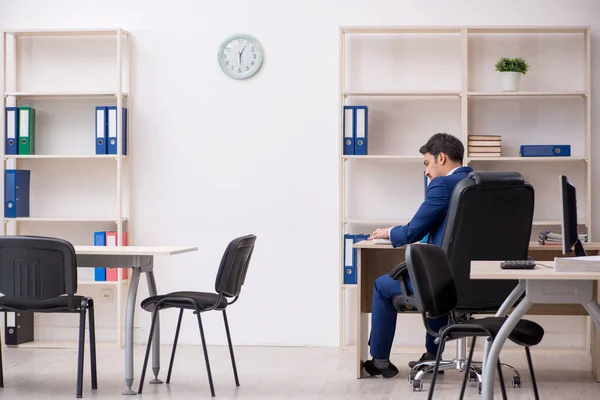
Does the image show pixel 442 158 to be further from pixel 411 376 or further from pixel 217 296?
pixel 217 296

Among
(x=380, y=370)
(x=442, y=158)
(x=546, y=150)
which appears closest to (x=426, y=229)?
(x=442, y=158)

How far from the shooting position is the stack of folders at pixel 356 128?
5.43m

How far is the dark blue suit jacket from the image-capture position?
4266 mm

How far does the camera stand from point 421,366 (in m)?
4.55

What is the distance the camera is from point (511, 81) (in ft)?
17.6

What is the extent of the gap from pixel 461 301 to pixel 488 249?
0.89 ft

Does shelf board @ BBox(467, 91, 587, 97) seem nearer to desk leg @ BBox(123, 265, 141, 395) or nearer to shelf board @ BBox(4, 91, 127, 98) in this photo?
shelf board @ BBox(4, 91, 127, 98)

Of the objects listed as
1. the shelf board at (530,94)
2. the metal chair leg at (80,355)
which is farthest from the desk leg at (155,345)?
the shelf board at (530,94)

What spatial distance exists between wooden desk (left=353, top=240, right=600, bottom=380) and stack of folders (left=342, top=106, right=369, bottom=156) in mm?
755

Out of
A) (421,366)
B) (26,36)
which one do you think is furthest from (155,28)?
(421,366)

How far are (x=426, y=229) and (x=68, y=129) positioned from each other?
2.82m

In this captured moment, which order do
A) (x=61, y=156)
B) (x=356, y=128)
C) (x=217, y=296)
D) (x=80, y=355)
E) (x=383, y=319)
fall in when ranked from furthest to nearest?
(x=61, y=156)
(x=356, y=128)
(x=383, y=319)
(x=217, y=296)
(x=80, y=355)

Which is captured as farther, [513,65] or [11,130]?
[11,130]

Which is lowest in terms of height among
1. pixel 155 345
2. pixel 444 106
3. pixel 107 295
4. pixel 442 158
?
pixel 155 345
